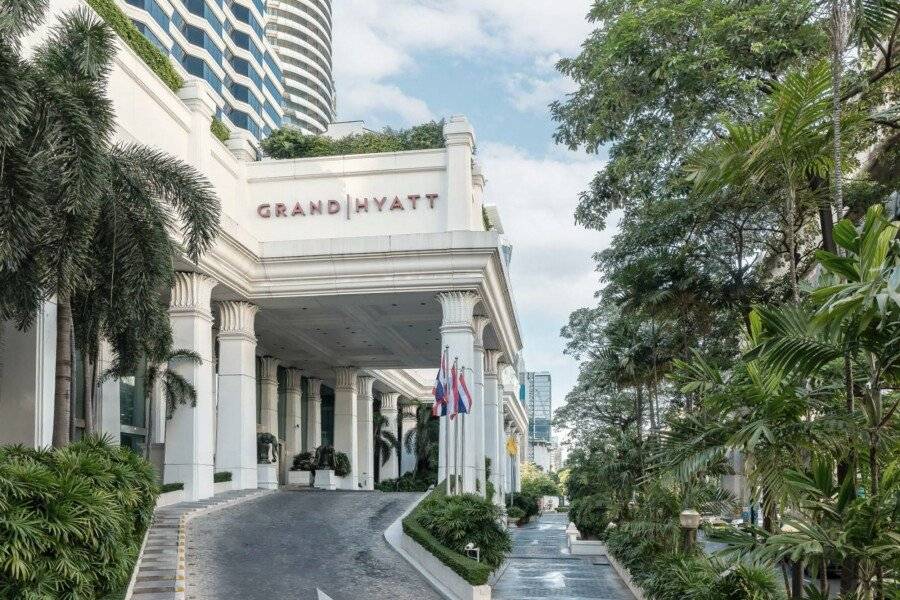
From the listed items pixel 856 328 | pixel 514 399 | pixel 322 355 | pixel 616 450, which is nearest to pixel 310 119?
pixel 514 399

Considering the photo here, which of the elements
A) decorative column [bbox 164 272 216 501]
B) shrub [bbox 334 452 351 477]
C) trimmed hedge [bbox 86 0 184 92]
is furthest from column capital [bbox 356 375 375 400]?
trimmed hedge [bbox 86 0 184 92]

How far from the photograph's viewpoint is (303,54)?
119 m

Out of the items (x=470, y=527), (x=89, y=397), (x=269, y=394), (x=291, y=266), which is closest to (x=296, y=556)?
(x=470, y=527)

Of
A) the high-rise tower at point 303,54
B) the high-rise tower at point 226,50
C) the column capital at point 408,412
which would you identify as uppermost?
the high-rise tower at point 303,54

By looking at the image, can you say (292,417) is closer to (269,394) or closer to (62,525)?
(269,394)

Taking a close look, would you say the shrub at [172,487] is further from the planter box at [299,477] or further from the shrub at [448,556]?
the planter box at [299,477]

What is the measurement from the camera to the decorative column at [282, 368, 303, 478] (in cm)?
4603

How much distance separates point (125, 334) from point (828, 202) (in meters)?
14.8

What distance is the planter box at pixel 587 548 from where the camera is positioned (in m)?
34.3

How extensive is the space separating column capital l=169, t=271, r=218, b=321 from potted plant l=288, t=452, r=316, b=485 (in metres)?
18.3

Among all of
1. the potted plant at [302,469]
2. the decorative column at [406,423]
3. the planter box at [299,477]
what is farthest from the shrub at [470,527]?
the decorative column at [406,423]

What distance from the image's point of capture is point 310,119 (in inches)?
4646

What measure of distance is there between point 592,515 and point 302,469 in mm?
15955

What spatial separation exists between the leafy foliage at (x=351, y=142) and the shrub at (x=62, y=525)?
2119 centimetres
